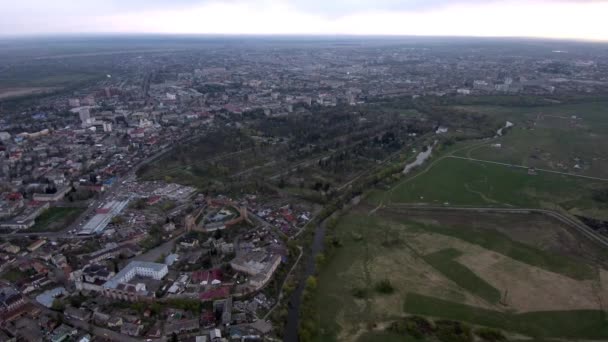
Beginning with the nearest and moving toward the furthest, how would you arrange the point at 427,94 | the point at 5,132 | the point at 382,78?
the point at 5,132, the point at 427,94, the point at 382,78

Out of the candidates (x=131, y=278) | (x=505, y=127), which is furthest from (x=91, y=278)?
(x=505, y=127)

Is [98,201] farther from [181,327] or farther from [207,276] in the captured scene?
[181,327]

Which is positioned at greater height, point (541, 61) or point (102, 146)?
point (541, 61)

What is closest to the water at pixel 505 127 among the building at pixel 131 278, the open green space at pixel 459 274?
the open green space at pixel 459 274

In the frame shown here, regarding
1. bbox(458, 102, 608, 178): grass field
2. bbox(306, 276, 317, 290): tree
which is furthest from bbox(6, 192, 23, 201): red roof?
bbox(458, 102, 608, 178): grass field

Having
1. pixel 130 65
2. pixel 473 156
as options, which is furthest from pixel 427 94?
pixel 130 65

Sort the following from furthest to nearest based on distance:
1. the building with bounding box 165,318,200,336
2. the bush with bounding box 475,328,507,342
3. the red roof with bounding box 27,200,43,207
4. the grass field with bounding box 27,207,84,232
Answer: the red roof with bounding box 27,200,43,207, the grass field with bounding box 27,207,84,232, the building with bounding box 165,318,200,336, the bush with bounding box 475,328,507,342

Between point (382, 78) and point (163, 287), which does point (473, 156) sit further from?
point (382, 78)

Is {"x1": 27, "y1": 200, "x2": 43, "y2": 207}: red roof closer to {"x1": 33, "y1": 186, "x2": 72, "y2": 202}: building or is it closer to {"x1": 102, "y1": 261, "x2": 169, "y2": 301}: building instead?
{"x1": 33, "y1": 186, "x2": 72, "y2": 202}: building
